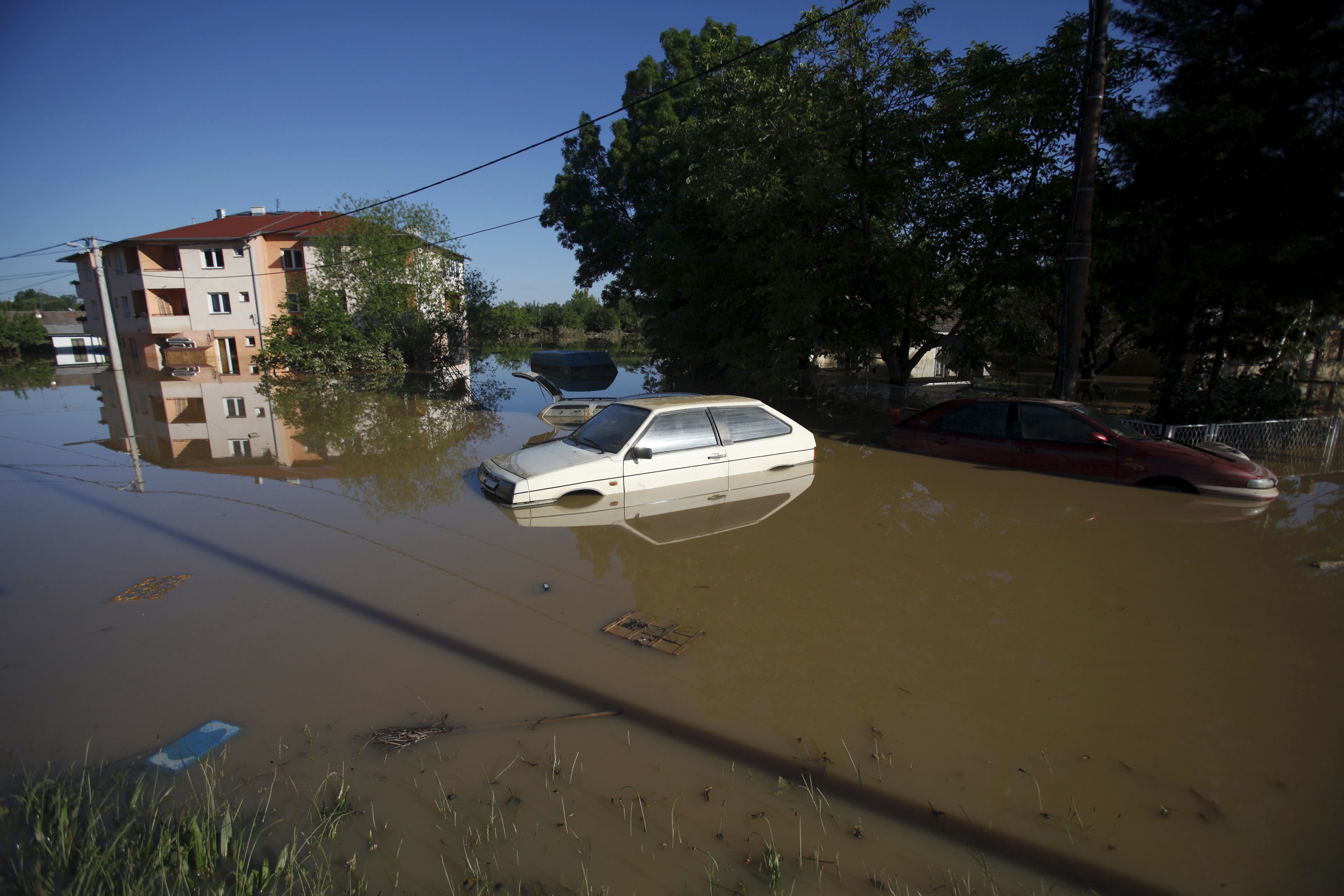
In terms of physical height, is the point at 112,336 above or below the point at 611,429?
above

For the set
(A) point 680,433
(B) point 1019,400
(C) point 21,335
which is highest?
(C) point 21,335

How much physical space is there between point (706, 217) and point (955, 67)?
7127mm

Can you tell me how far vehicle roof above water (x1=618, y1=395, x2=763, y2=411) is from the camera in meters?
8.62

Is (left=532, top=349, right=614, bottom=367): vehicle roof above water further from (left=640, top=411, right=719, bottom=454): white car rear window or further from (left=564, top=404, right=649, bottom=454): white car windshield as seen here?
(left=640, top=411, right=719, bottom=454): white car rear window

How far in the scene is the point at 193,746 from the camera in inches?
140

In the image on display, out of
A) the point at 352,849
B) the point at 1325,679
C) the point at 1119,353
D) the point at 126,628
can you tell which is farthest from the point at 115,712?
the point at 1119,353

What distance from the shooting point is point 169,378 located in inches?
1134

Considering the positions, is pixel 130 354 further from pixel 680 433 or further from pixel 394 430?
pixel 680 433

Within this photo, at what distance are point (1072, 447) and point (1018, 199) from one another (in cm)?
618

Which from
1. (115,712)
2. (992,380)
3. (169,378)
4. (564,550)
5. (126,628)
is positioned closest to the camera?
(115,712)

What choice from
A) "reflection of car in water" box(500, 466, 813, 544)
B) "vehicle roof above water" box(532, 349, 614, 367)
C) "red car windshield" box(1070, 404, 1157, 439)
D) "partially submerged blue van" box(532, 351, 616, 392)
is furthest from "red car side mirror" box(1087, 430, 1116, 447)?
"vehicle roof above water" box(532, 349, 614, 367)

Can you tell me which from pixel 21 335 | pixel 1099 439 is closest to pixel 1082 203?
pixel 1099 439

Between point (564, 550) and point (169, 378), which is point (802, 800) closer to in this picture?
point (564, 550)

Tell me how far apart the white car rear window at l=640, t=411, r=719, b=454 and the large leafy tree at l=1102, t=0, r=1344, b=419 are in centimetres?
864
